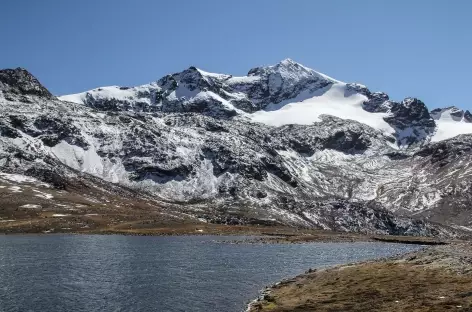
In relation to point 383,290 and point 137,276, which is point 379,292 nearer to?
point 383,290

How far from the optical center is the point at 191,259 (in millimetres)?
98312

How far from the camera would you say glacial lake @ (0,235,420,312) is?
55062 millimetres

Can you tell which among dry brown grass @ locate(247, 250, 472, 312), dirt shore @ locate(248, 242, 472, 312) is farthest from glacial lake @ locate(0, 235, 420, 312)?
dry brown grass @ locate(247, 250, 472, 312)

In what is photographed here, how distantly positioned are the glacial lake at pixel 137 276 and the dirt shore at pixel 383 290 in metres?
4.93

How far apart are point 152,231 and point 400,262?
126 meters

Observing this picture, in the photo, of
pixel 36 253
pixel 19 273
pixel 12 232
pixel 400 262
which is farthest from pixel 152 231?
pixel 400 262

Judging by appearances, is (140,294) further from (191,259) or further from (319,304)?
(191,259)

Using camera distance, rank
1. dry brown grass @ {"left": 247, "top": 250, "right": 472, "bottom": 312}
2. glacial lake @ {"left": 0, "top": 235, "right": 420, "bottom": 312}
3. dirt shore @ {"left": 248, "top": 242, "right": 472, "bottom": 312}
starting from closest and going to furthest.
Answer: dry brown grass @ {"left": 247, "top": 250, "right": 472, "bottom": 312}
dirt shore @ {"left": 248, "top": 242, "right": 472, "bottom": 312}
glacial lake @ {"left": 0, "top": 235, "right": 420, "bottom": 312}

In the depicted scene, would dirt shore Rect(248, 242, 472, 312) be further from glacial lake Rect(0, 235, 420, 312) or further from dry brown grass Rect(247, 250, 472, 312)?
glacial lake Rect(0, 235, 420, 312)

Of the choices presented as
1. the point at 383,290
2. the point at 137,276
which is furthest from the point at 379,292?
the point at 137,276

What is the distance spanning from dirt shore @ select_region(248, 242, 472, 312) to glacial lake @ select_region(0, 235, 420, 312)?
493 centimetres

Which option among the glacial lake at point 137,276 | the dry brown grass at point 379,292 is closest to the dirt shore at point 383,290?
the dry brown grass at point 379,292

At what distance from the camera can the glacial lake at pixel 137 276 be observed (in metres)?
55.1

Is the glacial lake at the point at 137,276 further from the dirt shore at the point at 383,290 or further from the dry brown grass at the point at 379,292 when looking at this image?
the dry brown grass at the point at 379,292
